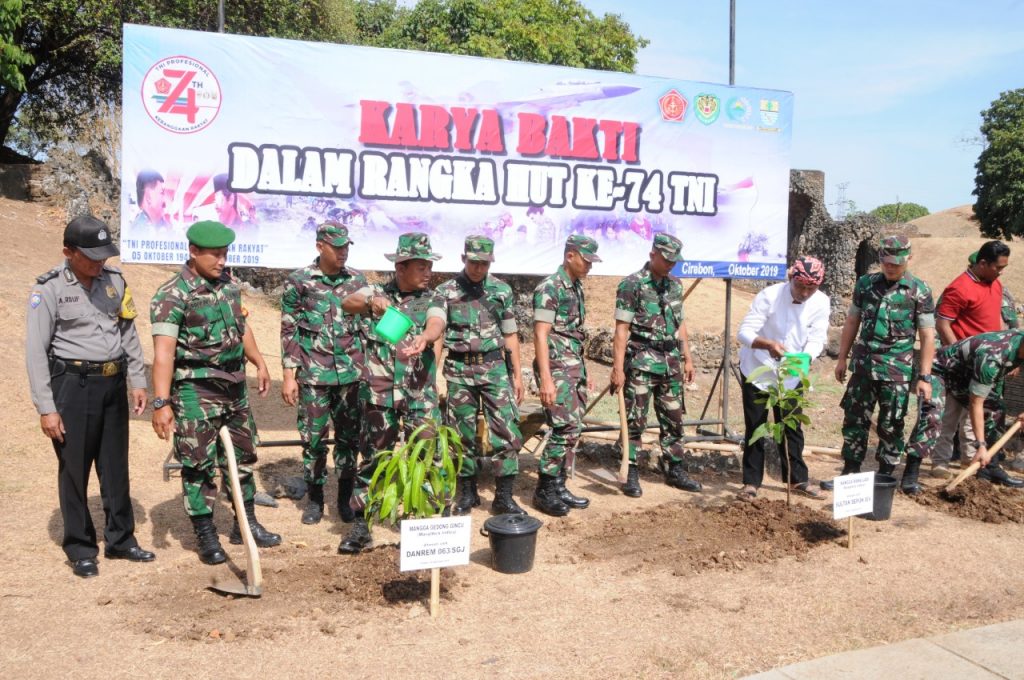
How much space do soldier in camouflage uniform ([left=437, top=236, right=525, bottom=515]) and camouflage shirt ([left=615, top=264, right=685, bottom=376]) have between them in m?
1.07

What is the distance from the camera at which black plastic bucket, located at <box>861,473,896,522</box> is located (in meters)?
5.43

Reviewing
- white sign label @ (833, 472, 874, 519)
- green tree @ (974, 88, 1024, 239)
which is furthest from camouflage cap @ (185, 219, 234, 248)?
green tree @ (974, 88, 1024, 239)

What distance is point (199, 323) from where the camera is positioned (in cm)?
436

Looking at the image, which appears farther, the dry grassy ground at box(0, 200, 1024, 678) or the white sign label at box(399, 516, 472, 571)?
the white sign label at box(399, 516, 472, 571)

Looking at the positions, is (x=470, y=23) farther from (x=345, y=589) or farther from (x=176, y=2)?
(x=345, y=589)

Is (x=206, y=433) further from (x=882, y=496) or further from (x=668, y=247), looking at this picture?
(x=882, y=496)

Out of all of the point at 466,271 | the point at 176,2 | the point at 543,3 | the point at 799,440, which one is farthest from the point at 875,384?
the point at 543,3

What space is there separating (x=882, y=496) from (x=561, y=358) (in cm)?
234

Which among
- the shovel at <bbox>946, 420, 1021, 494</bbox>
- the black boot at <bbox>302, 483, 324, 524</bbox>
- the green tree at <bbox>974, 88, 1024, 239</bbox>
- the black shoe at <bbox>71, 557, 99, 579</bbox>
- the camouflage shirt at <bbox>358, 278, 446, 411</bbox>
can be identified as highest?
the green tree at <bbox>974, 88, 1024, 239</bbox>

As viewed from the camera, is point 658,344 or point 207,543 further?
point 658,344

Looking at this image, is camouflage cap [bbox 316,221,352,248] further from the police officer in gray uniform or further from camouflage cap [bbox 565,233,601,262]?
camouflage cap [bbox 565,233,601,262]

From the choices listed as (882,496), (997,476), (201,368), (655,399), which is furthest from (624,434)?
(997,476)

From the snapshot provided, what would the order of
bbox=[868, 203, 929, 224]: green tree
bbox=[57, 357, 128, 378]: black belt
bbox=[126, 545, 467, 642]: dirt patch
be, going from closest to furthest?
bbox=[126, 545, 467, 642]: dirt patch
bbox=[57, 357, 128, 378]: black belt
bbox=[868, 203, 929, 224]: green tree

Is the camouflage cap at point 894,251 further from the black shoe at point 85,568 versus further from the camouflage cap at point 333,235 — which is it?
the black shoe at point 85,568
